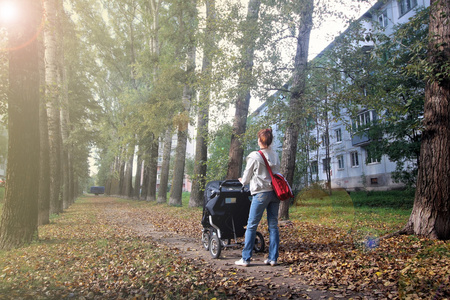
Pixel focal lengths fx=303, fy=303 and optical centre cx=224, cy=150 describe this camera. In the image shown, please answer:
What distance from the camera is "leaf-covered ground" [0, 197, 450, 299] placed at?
3.93 metres

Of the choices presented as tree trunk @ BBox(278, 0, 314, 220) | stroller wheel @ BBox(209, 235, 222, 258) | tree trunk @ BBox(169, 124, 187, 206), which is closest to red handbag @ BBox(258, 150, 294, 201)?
stroller wheel @ BBox(209, 235, 222, 258)

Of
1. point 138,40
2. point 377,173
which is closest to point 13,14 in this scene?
point 138,40

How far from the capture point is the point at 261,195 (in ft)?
16.8

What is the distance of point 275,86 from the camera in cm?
1049

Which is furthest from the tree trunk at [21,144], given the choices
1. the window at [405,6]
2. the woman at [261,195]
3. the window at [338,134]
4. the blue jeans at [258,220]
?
the window at [338,134]

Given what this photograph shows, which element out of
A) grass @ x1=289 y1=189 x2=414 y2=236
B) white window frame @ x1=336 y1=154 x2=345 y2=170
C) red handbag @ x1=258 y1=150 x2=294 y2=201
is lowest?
grass @ x1=289 y1=189 x2=414 y2=236

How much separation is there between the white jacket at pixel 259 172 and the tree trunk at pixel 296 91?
4936 millimetres

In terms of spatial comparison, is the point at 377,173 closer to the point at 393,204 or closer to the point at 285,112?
the point at 393,204

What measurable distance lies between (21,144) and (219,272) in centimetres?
542

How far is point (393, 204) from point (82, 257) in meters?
18.5

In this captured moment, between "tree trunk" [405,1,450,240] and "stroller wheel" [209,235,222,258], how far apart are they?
419 cm

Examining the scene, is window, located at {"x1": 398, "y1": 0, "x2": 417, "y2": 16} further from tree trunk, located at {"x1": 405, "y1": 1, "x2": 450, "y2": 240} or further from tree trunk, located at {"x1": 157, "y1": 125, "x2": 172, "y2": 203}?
tree trunk, located at {"x1": 405, "y1": 1, "x2": 450, "y2": 240}

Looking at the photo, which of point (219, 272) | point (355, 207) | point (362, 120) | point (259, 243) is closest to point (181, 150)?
point (355, 207)

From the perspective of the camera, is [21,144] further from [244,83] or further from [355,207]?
[355,207]
